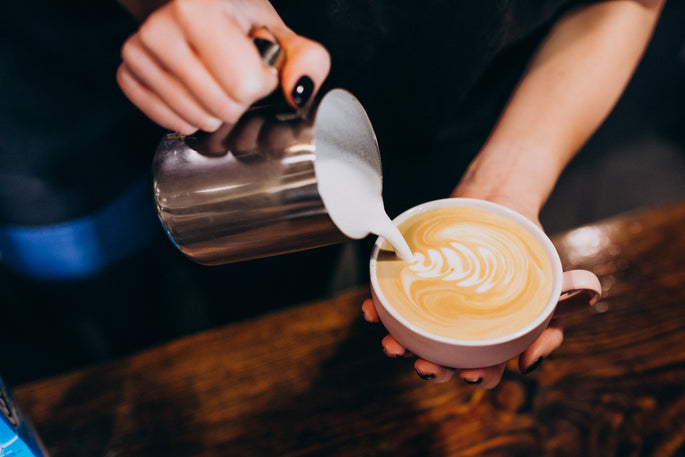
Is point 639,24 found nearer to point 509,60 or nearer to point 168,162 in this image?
point 509,60

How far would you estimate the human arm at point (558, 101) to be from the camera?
45.8 inches

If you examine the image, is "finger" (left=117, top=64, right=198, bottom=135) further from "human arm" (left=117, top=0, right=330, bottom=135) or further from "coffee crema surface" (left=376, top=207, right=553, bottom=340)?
"coffee crema surface" (left=376, top=207, right=553, bottom=340)

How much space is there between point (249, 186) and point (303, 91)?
6.1 inches

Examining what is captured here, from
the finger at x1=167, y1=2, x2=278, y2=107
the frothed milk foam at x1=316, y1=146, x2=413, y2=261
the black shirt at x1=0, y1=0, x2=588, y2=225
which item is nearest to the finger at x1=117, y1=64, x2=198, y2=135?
the finger at x1=167, y1=2, x2=278, y2=107

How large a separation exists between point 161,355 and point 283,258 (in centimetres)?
72

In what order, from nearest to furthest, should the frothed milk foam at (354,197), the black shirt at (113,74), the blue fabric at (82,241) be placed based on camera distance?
the frothed milk foam at (354,197) → the black shirt at (113,74) → the blue fabric at (82,241)

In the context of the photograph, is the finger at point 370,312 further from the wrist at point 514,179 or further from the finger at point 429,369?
the wrist at point 514,179

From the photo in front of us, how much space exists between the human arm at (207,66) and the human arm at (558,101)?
648 millimetres

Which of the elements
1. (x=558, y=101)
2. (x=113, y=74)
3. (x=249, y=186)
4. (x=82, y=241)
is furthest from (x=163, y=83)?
(x=558, y=101)

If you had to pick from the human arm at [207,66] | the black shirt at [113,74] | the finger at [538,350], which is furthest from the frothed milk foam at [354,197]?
the black shirt at [113,74]

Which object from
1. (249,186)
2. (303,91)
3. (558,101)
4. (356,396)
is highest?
(303,91)

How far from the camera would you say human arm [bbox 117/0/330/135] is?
23.7 inches

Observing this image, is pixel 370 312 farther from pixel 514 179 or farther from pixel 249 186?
pixel 514 179

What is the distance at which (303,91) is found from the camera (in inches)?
26.0
